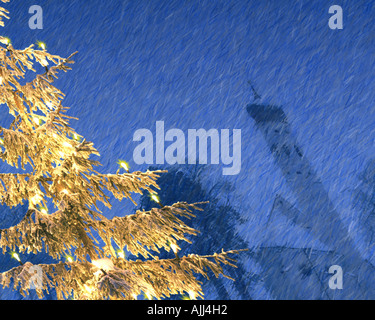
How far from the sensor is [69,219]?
3.78 metres

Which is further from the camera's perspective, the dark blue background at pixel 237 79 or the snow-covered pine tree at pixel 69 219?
the dark blue background at pixel 237 79

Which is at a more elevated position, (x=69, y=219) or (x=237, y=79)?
(x=237, y=79)

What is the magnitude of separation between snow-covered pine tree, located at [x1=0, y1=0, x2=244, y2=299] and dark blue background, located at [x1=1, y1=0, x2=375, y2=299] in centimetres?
3671

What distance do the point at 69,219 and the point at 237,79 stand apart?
5624 centimetres

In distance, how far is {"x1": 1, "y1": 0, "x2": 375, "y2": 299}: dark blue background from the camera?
151 ft

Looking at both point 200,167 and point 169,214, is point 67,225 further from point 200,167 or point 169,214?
point 200,167

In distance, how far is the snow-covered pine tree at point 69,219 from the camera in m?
3.70

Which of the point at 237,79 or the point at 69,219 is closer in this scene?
the point at 69,219

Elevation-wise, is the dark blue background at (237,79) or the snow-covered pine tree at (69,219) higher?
the dark blue background at (237,79)

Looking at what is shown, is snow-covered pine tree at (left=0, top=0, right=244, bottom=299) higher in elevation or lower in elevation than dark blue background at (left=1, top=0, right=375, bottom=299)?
lower

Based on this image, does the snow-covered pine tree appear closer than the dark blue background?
Yes

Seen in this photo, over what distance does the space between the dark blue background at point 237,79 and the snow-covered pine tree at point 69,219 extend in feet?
120

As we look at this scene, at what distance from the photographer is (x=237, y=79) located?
58750mm
